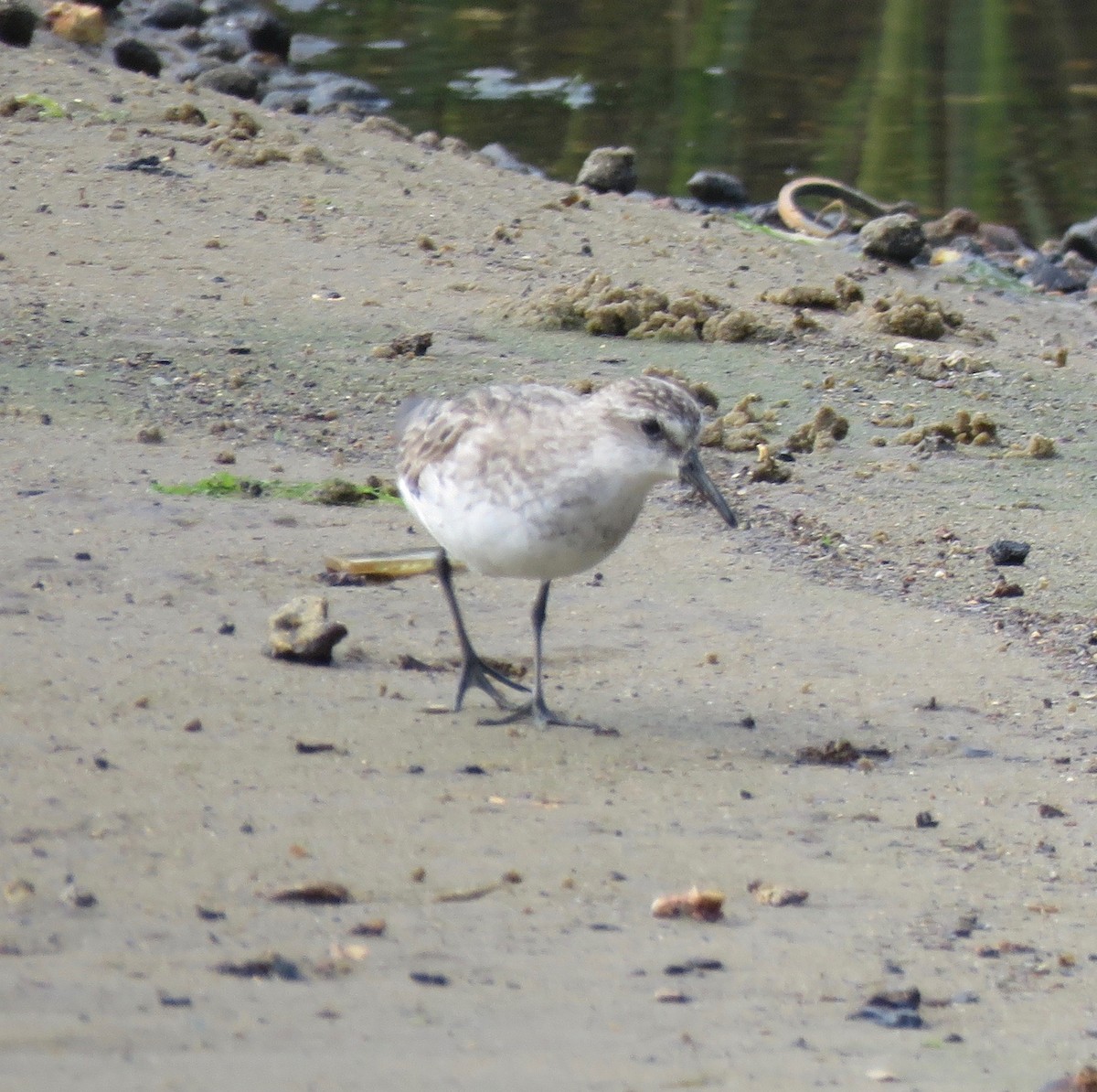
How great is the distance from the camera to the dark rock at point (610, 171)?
13383mm

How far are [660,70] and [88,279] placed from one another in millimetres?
12802

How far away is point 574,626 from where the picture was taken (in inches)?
229

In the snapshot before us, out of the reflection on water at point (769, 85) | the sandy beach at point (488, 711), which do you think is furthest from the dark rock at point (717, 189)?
the sandy beach at point (488, 711)

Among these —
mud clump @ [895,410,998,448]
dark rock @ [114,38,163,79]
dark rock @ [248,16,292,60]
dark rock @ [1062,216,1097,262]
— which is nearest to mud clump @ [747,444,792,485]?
mud clump @ [895,410,998,448]

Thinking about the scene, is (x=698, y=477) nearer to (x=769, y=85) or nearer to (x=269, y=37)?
(x=269, y=37)

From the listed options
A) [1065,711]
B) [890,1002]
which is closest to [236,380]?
[1065,711]

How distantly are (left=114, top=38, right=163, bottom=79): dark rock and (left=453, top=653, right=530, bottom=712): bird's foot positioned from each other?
10220mm

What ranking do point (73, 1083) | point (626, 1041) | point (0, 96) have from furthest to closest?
point (0, 96) < point (626, 1041) < point (73, 1083)

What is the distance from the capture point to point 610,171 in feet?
44.0

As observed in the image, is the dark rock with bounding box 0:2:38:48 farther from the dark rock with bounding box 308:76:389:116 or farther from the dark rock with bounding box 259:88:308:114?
the dark rock with bounding box 308:76:389:116

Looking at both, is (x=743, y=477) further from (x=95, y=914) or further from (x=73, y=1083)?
(x=73, y=1083)

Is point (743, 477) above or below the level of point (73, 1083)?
below

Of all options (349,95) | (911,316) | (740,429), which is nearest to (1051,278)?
(911,316)

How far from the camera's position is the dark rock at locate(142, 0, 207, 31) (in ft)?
61.3
